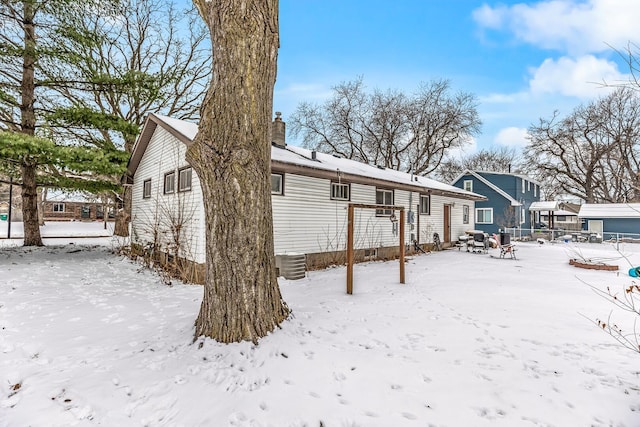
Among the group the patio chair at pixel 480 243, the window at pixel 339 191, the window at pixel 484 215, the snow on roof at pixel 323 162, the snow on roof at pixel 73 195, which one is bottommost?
the patio chair at pixel 480 243

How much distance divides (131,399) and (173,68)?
1807cm

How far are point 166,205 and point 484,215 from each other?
72.6 ft

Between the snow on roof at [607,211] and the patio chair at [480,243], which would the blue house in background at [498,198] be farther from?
the patio chair at [480,243]

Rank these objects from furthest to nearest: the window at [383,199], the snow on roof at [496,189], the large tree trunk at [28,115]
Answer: the snow on roof at [496,189] < the window at [383,199] < the large tree trunk at [28,115]

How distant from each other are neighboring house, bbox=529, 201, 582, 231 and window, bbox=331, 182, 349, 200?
21538mm

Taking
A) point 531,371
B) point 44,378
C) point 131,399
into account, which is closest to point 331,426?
point 131,399

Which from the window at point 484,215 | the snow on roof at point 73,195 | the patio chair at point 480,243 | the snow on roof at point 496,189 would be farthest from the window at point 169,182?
the window at point 484,215

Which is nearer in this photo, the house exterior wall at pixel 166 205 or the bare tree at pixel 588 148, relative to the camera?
the house exterior wall at pixel 166 205

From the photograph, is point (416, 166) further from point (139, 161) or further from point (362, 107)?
point (139, 161)

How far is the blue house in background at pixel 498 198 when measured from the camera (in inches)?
878

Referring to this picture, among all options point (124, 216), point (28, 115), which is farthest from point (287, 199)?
point (124, 216)

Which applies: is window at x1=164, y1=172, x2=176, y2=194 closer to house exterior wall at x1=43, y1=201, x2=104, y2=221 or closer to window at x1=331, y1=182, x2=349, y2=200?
window at x1=331, y1=182, x2=349, y2=200

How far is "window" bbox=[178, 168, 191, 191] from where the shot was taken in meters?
8.50

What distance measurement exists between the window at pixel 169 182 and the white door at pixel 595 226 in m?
27.5
